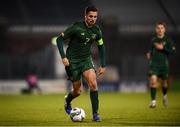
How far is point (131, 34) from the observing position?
93.9 ft

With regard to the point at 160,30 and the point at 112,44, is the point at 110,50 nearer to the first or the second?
the point at 112,44

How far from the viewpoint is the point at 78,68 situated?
11.9 metres

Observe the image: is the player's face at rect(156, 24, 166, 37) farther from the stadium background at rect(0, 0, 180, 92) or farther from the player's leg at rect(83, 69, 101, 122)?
the stadium background at rect(0, 0, 180, 92)

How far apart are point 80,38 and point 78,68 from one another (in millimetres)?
564

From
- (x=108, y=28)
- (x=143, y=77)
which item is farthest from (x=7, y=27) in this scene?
(x=143, y=77)

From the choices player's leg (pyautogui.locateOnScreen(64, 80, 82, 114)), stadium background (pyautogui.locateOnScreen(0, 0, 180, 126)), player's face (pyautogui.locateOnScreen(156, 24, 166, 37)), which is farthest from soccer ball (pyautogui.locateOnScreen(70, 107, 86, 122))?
stadium background (pyautogui.locateOnScreen(0, 0, 180, 126))

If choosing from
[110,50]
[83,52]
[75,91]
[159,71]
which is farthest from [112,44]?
[83,52]

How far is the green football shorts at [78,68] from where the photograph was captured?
11.8 m

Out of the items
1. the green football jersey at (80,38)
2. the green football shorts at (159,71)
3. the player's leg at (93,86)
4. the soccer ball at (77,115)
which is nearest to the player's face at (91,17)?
the green football jersey at (80,38)

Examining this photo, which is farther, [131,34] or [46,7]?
[46,7]

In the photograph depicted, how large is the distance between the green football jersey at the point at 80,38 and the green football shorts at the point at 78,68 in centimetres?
7

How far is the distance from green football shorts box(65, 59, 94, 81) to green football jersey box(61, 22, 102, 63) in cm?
7

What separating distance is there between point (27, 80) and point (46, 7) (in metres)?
6.87

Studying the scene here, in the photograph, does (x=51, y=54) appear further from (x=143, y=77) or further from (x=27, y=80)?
(x=143, y=77)
